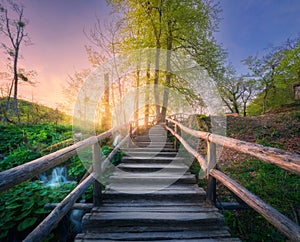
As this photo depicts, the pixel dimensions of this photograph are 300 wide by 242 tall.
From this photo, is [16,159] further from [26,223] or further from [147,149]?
[147,149]

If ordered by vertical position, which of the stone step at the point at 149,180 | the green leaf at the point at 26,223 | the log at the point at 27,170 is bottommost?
the green leaf at the point at 26,223

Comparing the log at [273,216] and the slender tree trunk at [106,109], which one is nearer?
the log at [273,216]

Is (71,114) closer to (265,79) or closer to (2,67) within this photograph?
(2,67)

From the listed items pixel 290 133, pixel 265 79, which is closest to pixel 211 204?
pixel 290 133

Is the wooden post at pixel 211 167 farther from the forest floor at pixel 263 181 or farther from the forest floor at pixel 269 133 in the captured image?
the forest floor at pixel 269 133

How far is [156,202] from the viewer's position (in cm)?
235

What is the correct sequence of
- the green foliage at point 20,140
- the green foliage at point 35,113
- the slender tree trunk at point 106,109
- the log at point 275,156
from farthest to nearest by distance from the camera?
the slender tree trunk at point 106,109, the green foliage at point 35,113, the green foliage at point 20,140, the log at point 275,156

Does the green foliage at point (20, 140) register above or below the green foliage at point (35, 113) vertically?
below

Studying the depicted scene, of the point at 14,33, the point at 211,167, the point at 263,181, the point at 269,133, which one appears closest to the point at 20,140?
the point at 211,167

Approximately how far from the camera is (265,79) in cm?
1569

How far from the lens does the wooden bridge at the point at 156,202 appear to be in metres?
1.10

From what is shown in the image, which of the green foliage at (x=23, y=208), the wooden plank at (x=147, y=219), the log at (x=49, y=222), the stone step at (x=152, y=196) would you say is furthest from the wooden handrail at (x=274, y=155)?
the green foliage at (x=23, y=208)

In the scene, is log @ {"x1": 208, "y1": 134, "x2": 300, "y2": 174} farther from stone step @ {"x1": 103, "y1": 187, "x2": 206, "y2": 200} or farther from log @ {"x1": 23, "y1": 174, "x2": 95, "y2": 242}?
log @ {"x1": 23, "y1": 174, "x2": 95, "y2": 242}

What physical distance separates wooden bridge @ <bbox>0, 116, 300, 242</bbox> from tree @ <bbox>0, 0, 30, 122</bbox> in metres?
12.4
